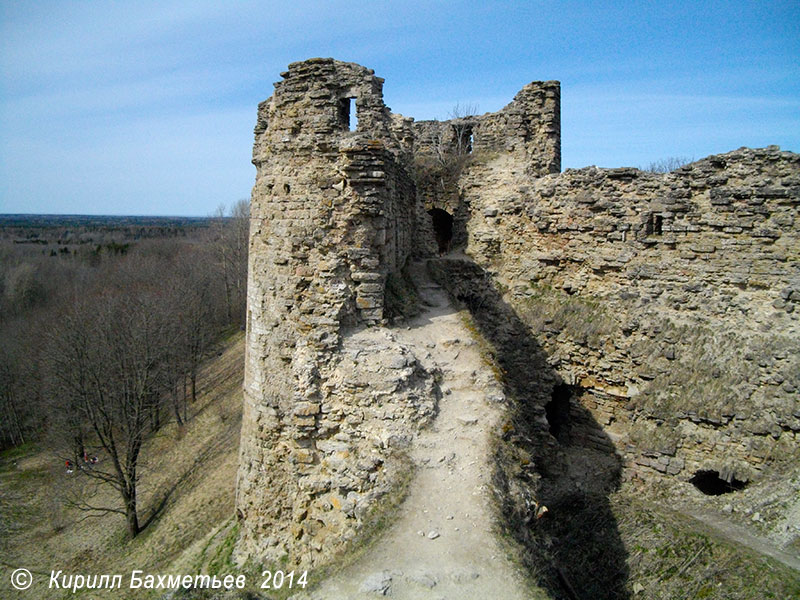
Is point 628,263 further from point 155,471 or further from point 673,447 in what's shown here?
point 155,471

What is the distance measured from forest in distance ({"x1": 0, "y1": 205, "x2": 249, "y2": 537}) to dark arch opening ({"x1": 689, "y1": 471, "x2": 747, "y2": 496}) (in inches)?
596

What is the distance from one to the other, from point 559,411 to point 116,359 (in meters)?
15.3

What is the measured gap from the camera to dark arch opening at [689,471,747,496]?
8625 mm

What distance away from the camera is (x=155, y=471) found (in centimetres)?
1845

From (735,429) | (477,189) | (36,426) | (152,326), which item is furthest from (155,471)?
(735,429)

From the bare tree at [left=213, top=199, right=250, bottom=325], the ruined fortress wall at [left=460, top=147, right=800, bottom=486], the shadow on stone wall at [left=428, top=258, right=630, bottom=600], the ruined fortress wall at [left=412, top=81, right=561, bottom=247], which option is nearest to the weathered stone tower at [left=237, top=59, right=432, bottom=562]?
the shadow on stone wall at [left=428, top=258, right=630, bottom=600]

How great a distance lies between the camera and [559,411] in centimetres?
1112

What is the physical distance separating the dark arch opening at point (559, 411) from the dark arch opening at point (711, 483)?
262cm

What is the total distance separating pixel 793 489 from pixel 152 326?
1993cm

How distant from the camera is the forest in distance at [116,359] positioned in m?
16.8

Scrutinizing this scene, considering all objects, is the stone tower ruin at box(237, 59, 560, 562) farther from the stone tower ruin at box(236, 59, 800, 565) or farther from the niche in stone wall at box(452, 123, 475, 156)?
the niche in stone wall at box(452, 123, 475, 156)

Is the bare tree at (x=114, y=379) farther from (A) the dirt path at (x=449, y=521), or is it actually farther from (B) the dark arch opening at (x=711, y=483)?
(B) the dark arch opening at (x=711, y=483)

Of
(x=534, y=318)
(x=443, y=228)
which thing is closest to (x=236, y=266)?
(x=443, y=228)

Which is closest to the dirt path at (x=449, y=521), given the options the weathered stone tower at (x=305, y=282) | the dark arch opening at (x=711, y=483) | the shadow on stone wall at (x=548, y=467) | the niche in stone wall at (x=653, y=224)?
the shadow on stone wall at (x=548, y=467)
